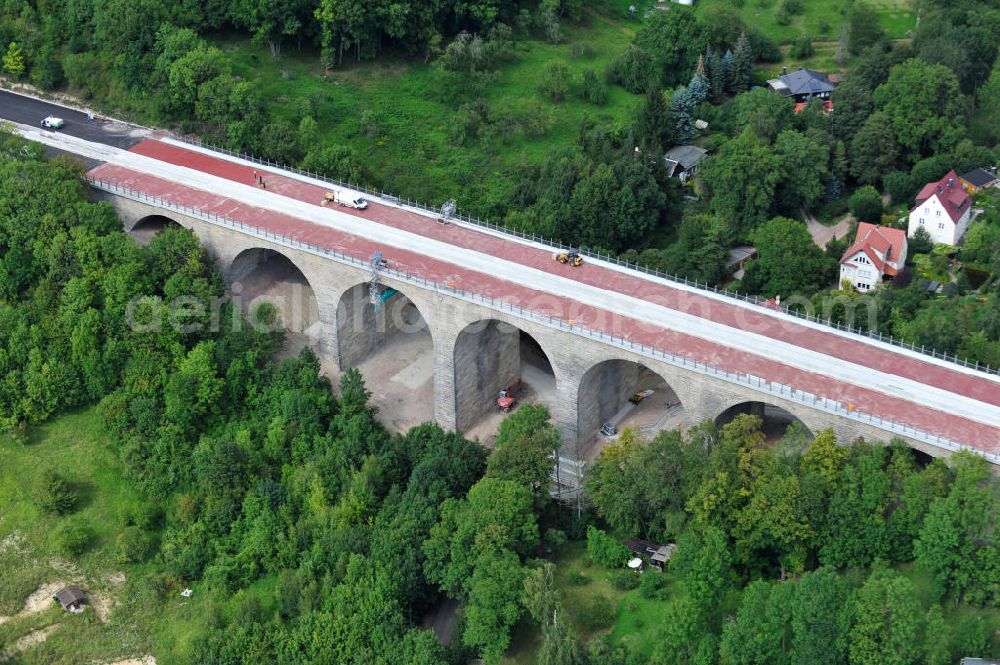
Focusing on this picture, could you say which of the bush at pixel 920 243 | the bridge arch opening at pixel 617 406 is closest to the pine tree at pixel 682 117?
the bush at pixel 920 243

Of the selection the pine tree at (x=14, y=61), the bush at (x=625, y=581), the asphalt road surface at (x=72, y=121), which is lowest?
the bush at (x=625, y=581)

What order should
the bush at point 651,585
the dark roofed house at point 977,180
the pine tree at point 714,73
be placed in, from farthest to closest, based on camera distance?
the pine tree at point 714,73, the dark roofed house at point 977,180, the bush at point 651,585

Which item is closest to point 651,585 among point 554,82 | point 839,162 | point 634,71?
point 839,162

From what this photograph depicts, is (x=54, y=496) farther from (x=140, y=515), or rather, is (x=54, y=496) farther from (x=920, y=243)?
(x=920, y=243)

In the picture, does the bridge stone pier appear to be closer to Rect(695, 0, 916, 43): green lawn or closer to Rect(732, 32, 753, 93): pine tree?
Rect(732, 32, 753, 93): pine tree

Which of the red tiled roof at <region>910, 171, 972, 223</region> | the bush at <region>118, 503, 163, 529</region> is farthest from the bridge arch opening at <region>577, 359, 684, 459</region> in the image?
the bush at <region>118, 503, 163, 529</region>

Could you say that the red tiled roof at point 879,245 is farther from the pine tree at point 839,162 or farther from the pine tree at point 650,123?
the pine tree at point 650,123
